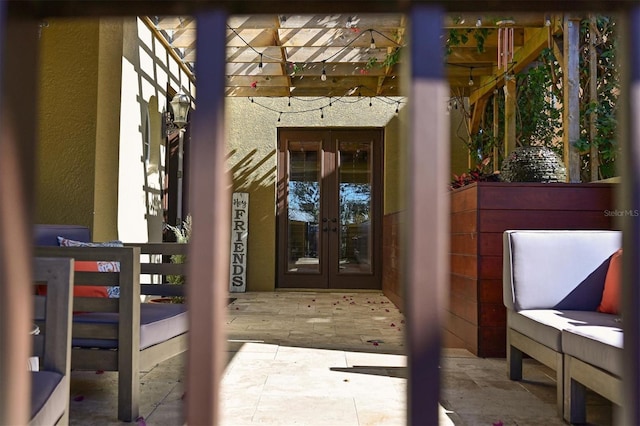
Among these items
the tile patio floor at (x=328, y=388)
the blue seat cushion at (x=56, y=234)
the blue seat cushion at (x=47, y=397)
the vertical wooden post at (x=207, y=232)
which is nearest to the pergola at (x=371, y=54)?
the tile patio floor at (x=328, y=388)

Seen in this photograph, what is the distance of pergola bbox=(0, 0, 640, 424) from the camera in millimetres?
589

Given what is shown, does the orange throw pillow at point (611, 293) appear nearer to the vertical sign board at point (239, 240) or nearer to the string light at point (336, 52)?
the string light at point (336, 52)

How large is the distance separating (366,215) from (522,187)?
4369mm

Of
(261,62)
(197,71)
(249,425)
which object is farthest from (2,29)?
(261,62)

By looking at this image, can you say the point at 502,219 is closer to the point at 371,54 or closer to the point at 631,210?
the point at 631,210

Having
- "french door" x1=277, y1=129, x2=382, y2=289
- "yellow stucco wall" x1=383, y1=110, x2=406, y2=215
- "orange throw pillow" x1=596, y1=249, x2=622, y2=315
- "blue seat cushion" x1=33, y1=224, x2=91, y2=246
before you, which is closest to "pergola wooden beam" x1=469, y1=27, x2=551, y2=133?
"yellow stucco wall" x1=383, y1=110, x2=406, y2=215

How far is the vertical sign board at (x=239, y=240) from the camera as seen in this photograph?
7.28m

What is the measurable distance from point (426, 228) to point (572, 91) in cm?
394

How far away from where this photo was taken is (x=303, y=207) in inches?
300

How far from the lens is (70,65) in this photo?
398 cm

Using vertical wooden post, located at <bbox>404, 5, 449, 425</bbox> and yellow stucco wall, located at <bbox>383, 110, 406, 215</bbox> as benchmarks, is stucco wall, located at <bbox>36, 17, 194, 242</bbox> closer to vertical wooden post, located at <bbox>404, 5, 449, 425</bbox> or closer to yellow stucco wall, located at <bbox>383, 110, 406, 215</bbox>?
vertical wooden post, located at <bbox>404, 5, 449, 425</bbox>

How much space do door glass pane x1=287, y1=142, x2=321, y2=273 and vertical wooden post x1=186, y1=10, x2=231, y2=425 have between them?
273 inches

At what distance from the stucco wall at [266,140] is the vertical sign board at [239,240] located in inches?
3.6

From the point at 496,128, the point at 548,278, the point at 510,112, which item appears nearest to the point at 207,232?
the point at 548,278
